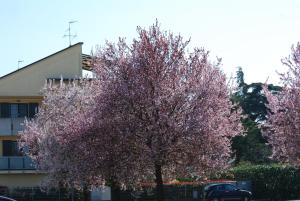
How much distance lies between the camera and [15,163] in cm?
5003

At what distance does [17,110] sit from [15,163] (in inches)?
171

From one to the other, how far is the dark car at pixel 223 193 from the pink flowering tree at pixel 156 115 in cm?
1789

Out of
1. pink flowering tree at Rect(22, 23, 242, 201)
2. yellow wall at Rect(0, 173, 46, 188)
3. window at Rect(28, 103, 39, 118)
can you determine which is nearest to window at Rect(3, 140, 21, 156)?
yellow wall at Rect(0, 173, 46, 188)

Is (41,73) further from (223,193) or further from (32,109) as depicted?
(223,193)

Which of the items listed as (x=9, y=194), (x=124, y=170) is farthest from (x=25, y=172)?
(x=124, y=170)

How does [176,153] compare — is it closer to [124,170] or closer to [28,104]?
[124,170]

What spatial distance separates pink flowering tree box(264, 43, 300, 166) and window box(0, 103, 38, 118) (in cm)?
2818

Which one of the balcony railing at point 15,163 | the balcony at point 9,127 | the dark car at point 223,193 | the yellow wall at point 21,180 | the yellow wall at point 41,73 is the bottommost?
the dark car at point 223,193

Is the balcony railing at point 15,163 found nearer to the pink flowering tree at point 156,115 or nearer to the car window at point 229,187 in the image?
→ the car window at point 229,187

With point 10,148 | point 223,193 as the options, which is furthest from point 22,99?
point 223,193

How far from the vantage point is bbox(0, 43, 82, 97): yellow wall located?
51188 mm

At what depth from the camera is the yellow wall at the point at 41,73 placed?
5119 cm

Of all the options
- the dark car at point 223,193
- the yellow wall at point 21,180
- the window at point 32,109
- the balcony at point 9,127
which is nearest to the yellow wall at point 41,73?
the window at point 32,109

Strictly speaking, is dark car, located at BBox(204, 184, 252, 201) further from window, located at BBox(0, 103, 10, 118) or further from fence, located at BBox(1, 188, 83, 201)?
window, located at BBox(0, 103, 10, 118)
